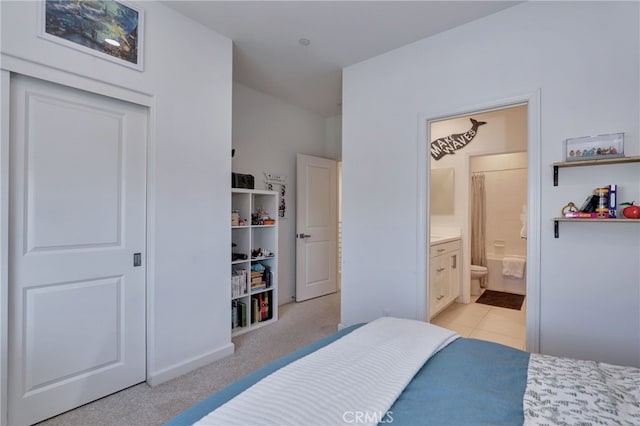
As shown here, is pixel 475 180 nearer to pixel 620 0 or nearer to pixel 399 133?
pixel 399 133

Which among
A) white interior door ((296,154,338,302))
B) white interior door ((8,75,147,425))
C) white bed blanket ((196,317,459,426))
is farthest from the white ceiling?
white bed blanket ((196,317,459,426))

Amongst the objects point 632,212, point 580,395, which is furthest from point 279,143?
point 580,395

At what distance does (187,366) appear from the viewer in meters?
2.32

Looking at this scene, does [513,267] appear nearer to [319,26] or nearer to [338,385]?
[319,26]

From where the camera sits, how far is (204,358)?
244 cm

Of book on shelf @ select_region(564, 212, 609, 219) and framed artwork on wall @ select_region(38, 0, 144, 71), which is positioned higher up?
framed artwork on wall @ select_region(38, 0, 144, 71)

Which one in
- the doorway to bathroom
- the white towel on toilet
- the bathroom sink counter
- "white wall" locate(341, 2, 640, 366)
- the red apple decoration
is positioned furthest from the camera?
the white towel on toilet

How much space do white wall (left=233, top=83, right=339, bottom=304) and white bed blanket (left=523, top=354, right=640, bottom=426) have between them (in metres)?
3.22

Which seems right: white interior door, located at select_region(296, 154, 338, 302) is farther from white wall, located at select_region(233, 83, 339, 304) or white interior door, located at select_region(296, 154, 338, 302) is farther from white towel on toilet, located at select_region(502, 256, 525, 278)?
white towel on toilet, located at select_region(502, 256, 525, 278)

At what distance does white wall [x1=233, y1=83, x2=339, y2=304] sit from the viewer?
360 centimetres

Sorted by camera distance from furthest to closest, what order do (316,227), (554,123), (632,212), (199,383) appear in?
1. (316,227)
2. (199,383)
3. (554,123)
4. (632,212)

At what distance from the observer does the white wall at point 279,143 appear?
3.60m

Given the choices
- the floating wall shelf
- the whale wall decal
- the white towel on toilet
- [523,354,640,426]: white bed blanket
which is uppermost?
the whale wall decal

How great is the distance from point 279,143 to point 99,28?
233 centimetres
